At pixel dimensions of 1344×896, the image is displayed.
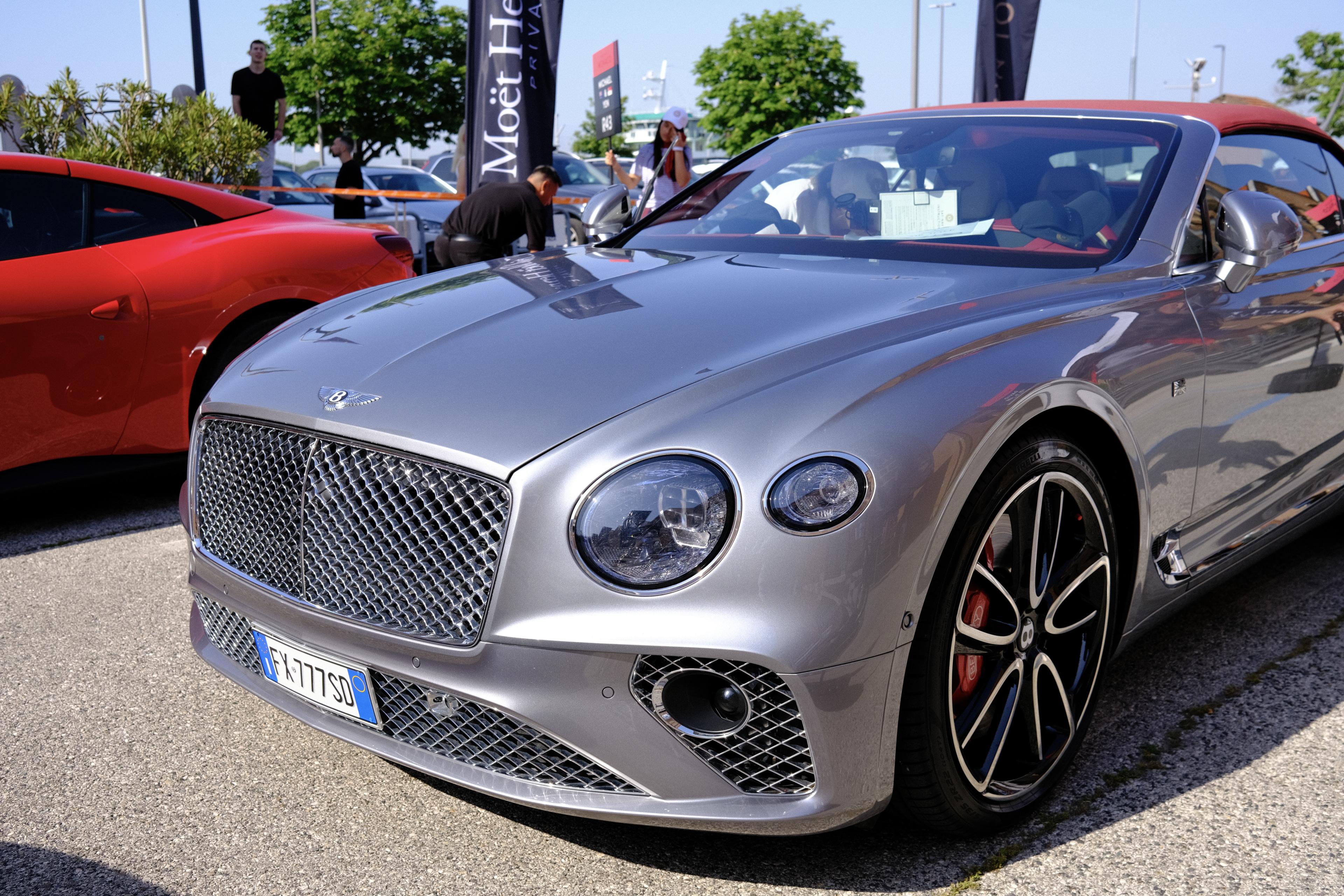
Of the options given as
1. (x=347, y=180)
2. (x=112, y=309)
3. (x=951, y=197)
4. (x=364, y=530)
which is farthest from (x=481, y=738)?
(x=347, y=180)

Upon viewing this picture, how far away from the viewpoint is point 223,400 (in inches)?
103

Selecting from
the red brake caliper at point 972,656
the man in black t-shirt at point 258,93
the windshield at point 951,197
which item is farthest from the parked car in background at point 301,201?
the red brake caliper at point 972,656

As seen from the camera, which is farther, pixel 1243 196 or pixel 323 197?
pixel 323 197

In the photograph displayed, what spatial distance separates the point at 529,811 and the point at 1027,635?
3.59ft

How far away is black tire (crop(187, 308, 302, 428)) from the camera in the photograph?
4.81 meters

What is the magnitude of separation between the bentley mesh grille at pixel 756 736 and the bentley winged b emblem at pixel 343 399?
30.8 inches

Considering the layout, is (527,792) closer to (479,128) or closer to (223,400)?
(223,400)

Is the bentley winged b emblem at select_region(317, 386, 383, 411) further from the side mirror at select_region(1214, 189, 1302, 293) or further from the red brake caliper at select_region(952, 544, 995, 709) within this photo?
the side mirror at select_region(1214, 189, 1302, 293)

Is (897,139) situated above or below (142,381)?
above

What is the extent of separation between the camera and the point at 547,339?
8.29 ft

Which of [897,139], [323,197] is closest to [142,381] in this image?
[897,139]

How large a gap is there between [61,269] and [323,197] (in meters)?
9.88

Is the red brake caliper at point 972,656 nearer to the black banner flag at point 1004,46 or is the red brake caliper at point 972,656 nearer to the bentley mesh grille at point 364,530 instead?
the bentley mesh grille at point 364,530

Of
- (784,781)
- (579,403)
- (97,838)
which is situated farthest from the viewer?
(97,838)
